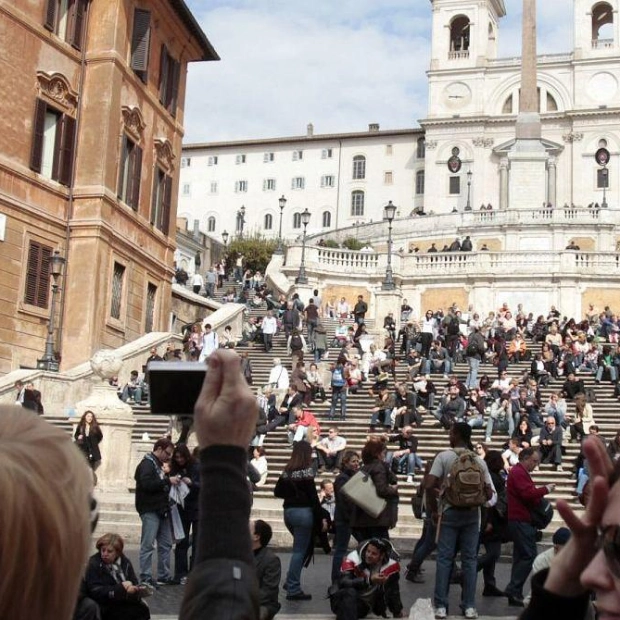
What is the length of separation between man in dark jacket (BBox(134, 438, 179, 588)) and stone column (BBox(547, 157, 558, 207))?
71.2 metres

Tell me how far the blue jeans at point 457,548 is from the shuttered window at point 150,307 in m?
21.9

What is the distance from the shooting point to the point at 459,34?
296 ft

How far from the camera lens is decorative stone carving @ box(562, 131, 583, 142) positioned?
8256 centimetres

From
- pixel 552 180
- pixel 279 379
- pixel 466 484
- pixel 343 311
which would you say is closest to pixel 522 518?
pixel 466 484

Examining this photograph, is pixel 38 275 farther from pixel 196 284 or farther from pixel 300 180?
pixel 300 180

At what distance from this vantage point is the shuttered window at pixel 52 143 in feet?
85.3

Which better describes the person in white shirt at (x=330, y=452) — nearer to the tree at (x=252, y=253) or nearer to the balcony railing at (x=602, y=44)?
the tree at (x=252, y=253)

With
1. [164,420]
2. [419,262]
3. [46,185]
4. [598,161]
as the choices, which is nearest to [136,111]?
[46,185]

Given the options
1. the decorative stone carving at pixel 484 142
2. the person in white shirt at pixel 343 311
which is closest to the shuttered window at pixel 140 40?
the person in white shirt at pixel 343 311

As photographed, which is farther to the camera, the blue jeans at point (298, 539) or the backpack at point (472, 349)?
the backpack at point (472, 349)

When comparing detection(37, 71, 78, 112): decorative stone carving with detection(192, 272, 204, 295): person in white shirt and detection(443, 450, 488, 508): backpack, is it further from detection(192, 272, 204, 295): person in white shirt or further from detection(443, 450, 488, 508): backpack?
detection(443, 450, 488, 508): backpack

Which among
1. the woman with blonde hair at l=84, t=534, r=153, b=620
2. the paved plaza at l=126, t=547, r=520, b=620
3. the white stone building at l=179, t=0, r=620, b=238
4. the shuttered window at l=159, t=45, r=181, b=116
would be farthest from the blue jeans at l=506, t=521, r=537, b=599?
the white stone building at l=179, t=0, r=620, b=238

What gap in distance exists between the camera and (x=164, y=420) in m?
23.4

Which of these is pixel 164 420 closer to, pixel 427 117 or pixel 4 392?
pixel 4 392
